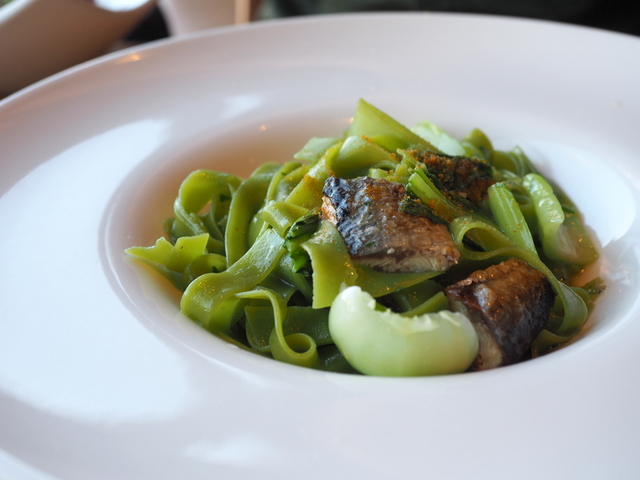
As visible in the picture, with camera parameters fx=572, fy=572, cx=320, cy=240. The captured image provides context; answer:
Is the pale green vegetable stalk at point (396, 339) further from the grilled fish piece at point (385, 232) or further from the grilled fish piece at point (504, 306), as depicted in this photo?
the grilled fish piece at point (385, 232)

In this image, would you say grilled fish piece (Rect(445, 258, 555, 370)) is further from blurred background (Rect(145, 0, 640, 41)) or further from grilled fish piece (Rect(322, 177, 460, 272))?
blurred background (Rect(145, 0, 640, 41))

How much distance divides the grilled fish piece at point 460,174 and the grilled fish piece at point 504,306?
53 cm

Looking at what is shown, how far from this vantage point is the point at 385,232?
236cm

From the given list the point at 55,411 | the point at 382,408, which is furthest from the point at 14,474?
the point at 382,408

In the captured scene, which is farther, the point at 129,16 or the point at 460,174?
the point at 129,16

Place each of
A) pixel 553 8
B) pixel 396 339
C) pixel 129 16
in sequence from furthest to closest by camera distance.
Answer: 1. pixel 553 8
2. pixel 129 16
3. pixel 396 339

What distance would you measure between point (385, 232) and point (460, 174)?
0.79 metres

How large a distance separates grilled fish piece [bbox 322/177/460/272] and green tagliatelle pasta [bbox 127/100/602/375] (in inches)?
1.9

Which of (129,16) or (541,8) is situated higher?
(129,16)

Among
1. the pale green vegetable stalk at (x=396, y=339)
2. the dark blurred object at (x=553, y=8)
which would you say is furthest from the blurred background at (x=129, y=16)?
the pale green vegetable stalk at (x=396, y=339)

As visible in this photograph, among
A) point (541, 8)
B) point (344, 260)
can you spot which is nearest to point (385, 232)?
point (344, 260)

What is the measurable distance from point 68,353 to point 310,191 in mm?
1321

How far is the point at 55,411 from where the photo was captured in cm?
176

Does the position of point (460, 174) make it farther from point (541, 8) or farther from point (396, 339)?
point (541, 8)
